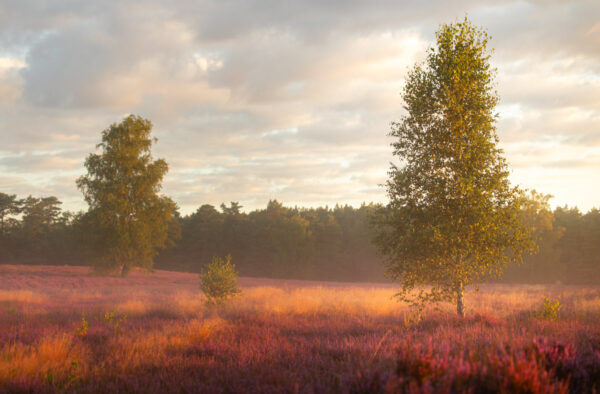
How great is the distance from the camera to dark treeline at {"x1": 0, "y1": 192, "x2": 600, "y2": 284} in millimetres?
60625

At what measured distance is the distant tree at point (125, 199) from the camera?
112 ft

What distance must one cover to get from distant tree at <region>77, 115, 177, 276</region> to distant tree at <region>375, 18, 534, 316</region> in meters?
28.3

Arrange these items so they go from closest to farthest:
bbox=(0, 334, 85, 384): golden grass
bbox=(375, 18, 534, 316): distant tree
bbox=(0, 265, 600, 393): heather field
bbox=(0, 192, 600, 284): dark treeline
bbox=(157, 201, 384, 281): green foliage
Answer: bbox=(0, 265, 600, 393): heather field, bbox=(0, 334, 85, 384): golden grass, bbox=(375, 18, 534, 316): distant tree, bbox=(0, 192, 600, 284): dark treeline, bbox=(157, 201, 384, 281): green foliage

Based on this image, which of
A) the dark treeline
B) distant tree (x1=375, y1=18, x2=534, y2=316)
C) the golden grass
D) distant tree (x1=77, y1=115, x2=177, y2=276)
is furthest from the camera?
the dark treeline

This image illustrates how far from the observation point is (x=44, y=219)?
7875cm

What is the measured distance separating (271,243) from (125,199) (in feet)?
126

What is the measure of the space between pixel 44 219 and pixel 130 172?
57.0 m

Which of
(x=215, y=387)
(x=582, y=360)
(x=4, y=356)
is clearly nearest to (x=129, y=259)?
(x=4, y=356)

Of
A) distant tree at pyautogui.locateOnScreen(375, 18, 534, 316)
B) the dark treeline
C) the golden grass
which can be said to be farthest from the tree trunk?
the dark treeline

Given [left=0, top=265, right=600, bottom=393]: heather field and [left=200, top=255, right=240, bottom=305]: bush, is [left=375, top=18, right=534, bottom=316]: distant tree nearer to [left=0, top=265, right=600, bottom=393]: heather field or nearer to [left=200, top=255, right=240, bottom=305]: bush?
[left=0, top=265, right=600, bottom=393]: heather field

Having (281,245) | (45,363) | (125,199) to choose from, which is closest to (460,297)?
(45,363)

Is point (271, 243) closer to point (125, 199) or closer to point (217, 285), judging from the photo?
point (125, 199)

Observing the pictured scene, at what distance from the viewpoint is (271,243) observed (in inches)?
2805

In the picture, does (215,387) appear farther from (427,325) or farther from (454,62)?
(454,62)
